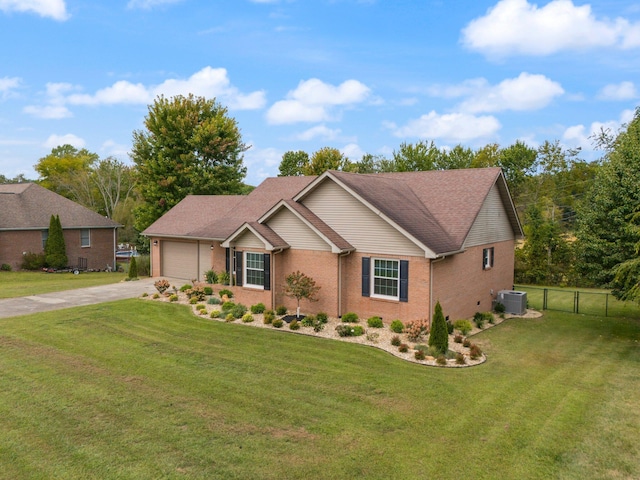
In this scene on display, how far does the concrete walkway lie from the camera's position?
1961cm

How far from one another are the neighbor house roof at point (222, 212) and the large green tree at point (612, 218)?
15301 mm

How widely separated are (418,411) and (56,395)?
8.26 metres

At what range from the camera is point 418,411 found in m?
9.74

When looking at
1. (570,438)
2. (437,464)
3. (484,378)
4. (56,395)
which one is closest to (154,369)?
(56,395)

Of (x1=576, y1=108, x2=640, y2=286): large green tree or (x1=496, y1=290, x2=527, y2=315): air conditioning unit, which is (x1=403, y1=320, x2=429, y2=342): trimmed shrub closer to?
(x1=576, y1=108, x2=640, y2=286): large green tree

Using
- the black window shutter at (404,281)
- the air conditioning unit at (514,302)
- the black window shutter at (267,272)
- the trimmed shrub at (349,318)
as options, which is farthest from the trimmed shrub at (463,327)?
the black window shutter at (267,272)

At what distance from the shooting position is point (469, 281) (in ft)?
63.4

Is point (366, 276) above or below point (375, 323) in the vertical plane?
above

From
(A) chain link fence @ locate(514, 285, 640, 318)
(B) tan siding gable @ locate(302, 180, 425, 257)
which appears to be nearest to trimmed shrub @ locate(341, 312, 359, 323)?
(B) tan siding gable @ locate(302, 180, 425, 257)

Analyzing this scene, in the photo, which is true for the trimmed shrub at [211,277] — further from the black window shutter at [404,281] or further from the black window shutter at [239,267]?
the black window shutter at [404,281]

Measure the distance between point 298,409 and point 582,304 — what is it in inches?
842

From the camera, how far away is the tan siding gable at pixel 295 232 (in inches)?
728

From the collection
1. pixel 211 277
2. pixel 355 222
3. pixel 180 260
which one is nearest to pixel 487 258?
pixel 355 222

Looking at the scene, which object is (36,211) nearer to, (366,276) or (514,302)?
(366,276)
